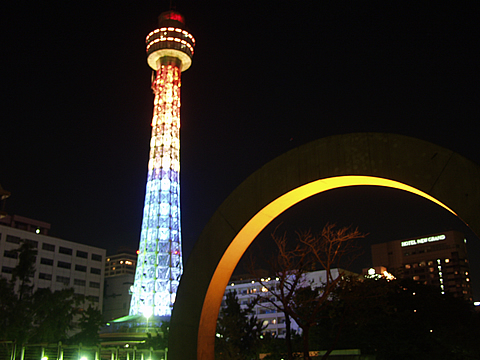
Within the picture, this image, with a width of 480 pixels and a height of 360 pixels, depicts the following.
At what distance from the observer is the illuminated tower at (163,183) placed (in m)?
53.3

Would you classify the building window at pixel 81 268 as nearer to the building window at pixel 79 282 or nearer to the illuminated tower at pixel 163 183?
the building window at pixel 79 282

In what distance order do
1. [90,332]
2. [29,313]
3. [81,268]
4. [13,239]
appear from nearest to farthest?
[29,313]
[90,332]
[13,239]
[81,268]

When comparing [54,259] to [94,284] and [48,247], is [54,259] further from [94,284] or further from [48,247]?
→ [94,284]

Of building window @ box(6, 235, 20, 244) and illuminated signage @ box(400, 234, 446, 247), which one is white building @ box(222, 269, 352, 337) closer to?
building window @ box(6, 235, 20, 244)

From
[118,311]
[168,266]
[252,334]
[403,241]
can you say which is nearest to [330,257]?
[252,334]

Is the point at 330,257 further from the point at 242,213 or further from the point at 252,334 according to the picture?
the point at 252,334

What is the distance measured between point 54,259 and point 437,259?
74.6m

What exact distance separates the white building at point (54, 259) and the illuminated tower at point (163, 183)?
15860mm

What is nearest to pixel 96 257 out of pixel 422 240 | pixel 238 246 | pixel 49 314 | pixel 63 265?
pixel 63 265

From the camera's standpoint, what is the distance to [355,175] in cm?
685

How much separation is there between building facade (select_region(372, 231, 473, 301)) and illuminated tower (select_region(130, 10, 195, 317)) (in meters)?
59.7

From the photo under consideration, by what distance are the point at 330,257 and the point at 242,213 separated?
1682 millimetres

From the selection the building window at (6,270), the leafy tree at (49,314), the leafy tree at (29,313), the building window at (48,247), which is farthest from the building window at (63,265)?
the leafy tree at (49,314)

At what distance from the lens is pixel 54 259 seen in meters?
65.9
